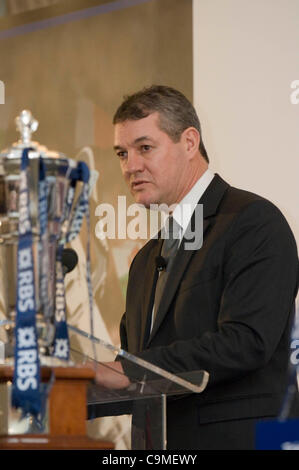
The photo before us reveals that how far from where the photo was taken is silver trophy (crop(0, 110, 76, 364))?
1.74 metres

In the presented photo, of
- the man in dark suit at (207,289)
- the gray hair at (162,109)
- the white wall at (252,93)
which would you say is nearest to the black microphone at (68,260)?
the man in dark suit at (207,289)

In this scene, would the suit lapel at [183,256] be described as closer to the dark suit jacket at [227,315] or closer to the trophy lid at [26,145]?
the dark suit jacket at [227,315]

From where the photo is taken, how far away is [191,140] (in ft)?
9.63

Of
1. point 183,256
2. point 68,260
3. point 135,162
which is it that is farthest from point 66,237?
point 135,162

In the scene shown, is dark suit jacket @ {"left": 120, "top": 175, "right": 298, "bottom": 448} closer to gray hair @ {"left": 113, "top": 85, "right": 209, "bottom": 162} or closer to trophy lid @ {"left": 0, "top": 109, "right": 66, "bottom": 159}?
gray hair @ {"left": 113, "top": 85, "right": 209, "bottom": 162}

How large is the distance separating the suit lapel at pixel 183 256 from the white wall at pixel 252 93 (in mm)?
904

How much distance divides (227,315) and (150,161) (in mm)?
646

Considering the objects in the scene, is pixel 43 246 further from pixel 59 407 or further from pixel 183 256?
pixel 183 256

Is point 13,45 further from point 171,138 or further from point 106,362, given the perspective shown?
point 106,362

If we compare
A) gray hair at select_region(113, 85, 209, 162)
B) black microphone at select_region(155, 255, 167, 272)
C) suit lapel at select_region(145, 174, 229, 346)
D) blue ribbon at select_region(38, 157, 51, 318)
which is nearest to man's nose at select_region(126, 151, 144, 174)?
gray hair at select_region(113, 85, 209, 162)

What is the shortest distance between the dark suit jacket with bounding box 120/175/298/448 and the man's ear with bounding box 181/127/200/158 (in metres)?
0.23

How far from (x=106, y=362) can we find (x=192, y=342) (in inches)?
15.9

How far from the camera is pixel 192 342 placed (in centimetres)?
228
